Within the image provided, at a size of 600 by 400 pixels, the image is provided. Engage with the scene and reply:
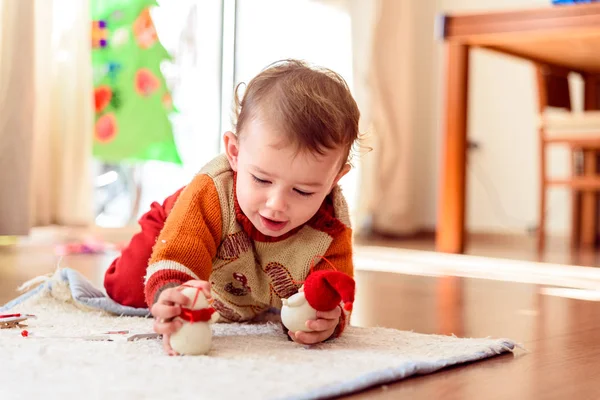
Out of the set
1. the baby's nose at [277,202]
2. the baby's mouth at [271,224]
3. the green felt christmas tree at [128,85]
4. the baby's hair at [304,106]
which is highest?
the green felt christmas tree at [128,85]

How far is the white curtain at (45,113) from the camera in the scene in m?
2.47

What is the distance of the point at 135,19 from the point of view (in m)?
3.31

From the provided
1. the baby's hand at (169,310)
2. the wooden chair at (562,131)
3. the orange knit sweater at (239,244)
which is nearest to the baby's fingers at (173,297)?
the baby's hand at (169,310)

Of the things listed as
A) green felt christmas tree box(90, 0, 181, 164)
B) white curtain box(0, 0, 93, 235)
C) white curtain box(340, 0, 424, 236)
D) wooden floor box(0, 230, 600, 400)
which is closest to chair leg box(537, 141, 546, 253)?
wooden floor box(0, 230, 600, 400)

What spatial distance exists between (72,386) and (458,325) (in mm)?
760

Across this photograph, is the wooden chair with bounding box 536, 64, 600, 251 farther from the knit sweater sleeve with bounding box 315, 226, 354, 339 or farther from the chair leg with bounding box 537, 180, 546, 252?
the knit sweater sleeve with bounding box 315, 226, 354, 339

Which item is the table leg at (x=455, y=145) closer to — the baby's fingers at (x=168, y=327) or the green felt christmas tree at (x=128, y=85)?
the green felt christmas tree at (x=128, y=85)

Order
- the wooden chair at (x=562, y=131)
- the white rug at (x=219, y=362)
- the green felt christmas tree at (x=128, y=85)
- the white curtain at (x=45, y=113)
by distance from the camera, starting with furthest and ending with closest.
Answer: the green felt christmas tree at (x=128, y=85) < the wooden chair at (x=562, y=131) < the white curtain at (x=45, y=113) < the white rug at (x=219, y=362)

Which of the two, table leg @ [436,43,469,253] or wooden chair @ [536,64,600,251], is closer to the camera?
table leg @ [436,43,469,253]

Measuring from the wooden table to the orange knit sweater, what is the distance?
1.70 metres

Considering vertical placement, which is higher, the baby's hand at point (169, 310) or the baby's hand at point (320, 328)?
the baby's hand at point (169, 310)

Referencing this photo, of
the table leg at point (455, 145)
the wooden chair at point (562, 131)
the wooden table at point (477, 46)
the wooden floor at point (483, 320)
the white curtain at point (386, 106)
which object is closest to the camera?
the wooden floor at point (483, 320)

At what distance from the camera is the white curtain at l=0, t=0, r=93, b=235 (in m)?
2.47

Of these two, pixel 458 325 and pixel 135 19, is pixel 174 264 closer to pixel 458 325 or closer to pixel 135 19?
pixel 458 325
